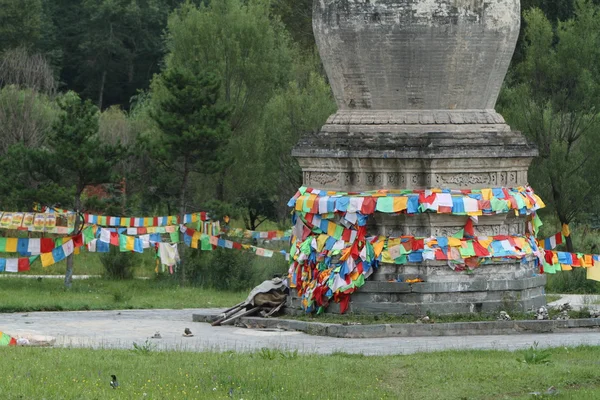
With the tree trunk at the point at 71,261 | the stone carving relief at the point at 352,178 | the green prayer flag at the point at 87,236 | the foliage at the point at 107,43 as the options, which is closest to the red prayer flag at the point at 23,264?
the green prayer flag at the point at 87,236

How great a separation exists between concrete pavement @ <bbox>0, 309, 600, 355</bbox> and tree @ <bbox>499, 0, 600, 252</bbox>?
10.7 metres

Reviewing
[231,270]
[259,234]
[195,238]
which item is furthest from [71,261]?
[259,234]

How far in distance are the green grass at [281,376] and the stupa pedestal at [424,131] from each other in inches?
150

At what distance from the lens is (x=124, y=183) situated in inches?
1400

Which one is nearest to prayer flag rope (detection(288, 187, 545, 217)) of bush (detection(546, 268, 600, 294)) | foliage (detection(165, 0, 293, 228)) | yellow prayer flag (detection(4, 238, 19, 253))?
bush (detection(546, 268, 600, 294))

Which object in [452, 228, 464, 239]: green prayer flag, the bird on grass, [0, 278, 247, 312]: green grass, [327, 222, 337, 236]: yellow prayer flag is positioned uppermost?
[327, 222, 337, 236]: yellow prayer flag

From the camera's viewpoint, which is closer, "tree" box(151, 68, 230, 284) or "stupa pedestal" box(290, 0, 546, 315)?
"stupa pedestal" box(290, 0, 546, 315)

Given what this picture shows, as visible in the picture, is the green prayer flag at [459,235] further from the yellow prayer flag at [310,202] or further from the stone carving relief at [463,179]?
the yellow prayer flag at [310,202]

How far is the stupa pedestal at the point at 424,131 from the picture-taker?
21.7 m

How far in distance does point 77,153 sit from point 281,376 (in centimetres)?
1355

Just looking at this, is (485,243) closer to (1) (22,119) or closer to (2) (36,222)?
(2) (36,222)

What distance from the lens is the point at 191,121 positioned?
3045 cm

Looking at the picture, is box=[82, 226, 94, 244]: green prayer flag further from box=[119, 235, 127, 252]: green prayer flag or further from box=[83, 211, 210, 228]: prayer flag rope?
box=[83, 211, 210, 228]: prayer flag rope

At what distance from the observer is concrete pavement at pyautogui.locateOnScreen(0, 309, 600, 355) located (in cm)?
1955
